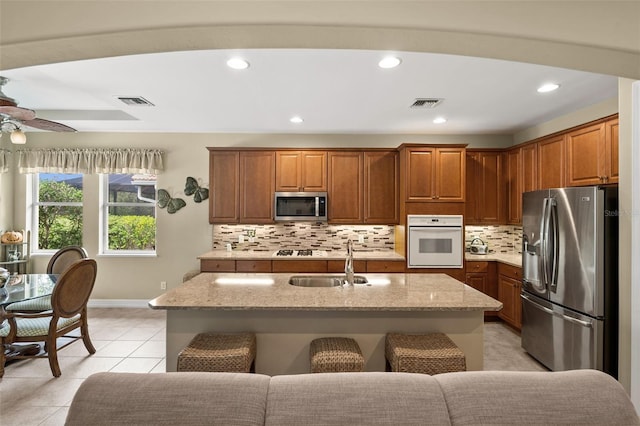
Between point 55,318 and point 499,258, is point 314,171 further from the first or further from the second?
point 55,318

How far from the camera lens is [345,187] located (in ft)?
15.4

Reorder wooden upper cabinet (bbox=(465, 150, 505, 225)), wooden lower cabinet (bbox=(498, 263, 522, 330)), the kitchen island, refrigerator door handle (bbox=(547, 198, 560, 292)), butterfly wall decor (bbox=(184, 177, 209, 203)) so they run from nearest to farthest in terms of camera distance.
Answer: the kitchen island → refrigerator door handle (bbox=(547, 198, 560, 292)) → wooden lower cabinet (bbox=(498, 263, 522, 330)) → wooden upper cabinet (bbox=(465, 150, 505, 225)) → butterfly wall decor (bbox=(184, 177, 209, 203))

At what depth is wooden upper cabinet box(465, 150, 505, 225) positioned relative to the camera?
15.5ft

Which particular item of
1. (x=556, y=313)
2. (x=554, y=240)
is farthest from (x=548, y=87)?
(x=556, y=313)

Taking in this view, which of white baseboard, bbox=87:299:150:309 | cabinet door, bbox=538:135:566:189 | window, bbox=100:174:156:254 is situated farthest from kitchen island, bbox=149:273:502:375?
window, bbox=100:174:156:254

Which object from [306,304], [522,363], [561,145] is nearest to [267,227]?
[306,304]

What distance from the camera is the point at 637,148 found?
7.22ft

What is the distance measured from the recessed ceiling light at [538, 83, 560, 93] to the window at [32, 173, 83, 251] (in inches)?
238

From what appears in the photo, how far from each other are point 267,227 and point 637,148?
4.02 m

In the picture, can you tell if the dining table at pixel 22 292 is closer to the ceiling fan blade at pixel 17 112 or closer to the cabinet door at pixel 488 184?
the ceiling fan blade at pixel 17 112

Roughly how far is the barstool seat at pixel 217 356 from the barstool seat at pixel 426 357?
2.84 feet

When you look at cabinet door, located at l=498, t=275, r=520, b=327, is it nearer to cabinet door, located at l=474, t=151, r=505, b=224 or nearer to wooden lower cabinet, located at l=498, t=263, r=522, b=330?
wooden lower cabinet, located at l=498, t=263, r=522, b=330

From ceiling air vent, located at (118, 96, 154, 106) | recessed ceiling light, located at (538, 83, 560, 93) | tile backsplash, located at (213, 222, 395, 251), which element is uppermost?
ceiling air vent, located at (118, 96, 154, 106)

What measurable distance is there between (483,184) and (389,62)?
9.58ft
